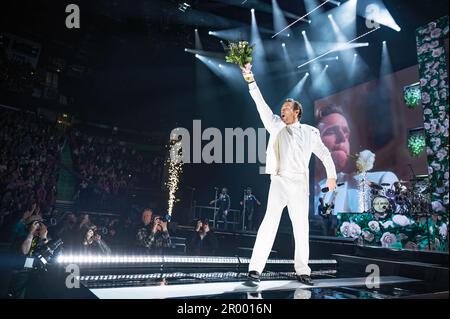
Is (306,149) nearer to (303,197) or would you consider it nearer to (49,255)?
(303,197)

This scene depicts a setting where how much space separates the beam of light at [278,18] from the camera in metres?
8.54

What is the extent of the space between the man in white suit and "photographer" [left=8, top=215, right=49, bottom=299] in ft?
6.99

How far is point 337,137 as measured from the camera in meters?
9.88

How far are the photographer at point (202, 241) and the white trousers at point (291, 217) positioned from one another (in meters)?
3.62

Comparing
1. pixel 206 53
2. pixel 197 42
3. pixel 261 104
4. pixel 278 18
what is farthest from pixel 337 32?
pixel 261 104

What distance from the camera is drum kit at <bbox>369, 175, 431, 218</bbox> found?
6.30 metres

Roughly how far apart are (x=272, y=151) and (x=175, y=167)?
9.04m

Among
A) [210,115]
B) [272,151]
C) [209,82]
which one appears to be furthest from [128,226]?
[272,151]

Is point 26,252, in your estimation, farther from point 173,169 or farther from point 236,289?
point 173,169

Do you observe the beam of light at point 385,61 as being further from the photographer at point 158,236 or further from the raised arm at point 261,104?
the photographer at point 158,236

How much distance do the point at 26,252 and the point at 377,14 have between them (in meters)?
9.08

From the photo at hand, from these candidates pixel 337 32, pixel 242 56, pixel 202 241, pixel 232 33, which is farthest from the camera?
pixel 232 33

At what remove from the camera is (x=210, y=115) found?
11.3 m
